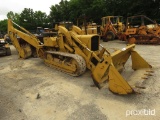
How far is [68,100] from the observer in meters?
4.70

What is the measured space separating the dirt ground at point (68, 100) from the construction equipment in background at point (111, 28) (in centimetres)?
1018

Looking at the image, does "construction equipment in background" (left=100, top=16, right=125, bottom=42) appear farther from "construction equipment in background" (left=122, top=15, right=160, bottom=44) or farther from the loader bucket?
the loader bucket

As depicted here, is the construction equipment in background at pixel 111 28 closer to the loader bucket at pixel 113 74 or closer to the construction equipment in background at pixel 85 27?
the construction equipment in background at pixel 85 27

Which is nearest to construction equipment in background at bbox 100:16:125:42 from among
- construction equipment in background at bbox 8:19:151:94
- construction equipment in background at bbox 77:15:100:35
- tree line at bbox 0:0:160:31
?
tree line at bbox 0:0:160:31

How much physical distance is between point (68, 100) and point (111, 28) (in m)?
12.7

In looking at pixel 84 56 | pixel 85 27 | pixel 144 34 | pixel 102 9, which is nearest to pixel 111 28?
pixel 144 34

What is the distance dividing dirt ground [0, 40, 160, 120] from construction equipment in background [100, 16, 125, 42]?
33.4 feet

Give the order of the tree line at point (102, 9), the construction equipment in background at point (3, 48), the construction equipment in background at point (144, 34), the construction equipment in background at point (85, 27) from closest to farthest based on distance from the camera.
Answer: the construction equipment in background at point (85, 27), the construction equipment in background at point (3, 48), the construction equipment in background at point (144, 34), the tree line at point (102, 9)

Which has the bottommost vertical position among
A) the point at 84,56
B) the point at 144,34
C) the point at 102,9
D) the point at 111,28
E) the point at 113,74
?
the point at 113,74

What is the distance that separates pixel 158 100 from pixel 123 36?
36.3ft

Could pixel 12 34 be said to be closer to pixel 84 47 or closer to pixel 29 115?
pixel 84 47

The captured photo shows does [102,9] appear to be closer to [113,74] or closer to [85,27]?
[85,27]

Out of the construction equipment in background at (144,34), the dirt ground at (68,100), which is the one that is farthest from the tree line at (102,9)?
the dirt ground at (68,100)

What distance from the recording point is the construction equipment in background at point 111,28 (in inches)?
647
